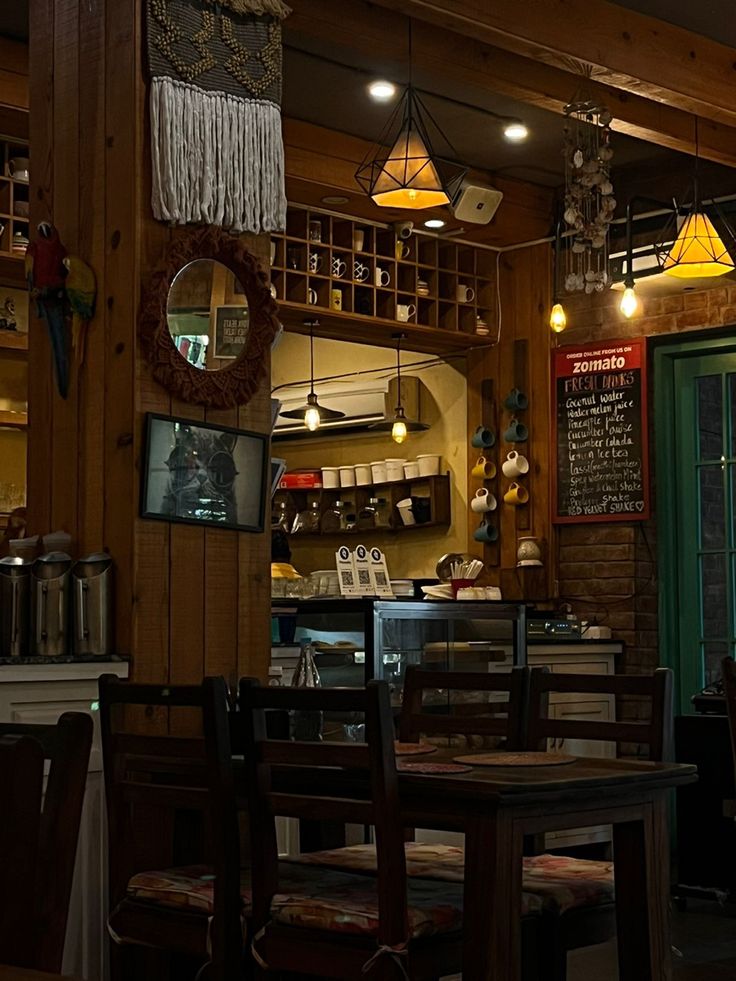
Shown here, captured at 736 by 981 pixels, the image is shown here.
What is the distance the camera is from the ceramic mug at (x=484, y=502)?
8500 millimetres

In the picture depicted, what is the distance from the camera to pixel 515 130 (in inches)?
292

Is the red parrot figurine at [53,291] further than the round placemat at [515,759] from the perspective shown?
Yes

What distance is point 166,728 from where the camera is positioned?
3936mm

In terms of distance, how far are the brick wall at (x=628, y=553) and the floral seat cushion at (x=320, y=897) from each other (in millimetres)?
4489

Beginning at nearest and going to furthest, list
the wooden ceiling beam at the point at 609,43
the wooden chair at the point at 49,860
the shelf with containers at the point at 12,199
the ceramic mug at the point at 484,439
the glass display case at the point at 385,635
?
the wooden chair at the point at 49,860 → the wooden ceiling beam at the point at 609,43 → the glass display case at the point at 385,635 → the shelf with containers at the point at 12,199 → the ceramic mug at the point at 484,439

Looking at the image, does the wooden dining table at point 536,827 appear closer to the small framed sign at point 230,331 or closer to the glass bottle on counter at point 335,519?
the small framed sign at point 230,331

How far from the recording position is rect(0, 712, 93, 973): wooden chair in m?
1.80

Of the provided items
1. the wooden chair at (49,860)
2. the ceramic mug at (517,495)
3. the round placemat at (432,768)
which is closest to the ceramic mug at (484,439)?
the ceramic mug at (517,495)

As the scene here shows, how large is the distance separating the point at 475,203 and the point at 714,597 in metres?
2.40

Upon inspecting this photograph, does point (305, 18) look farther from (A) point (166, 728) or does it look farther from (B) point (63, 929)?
(B) point (63, 929)

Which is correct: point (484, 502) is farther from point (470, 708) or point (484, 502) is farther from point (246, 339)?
point (470, 708)

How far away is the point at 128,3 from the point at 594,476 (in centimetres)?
455

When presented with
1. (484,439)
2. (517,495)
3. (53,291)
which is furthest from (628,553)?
(53,291)

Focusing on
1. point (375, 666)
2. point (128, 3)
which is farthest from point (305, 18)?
point (375, 666)
